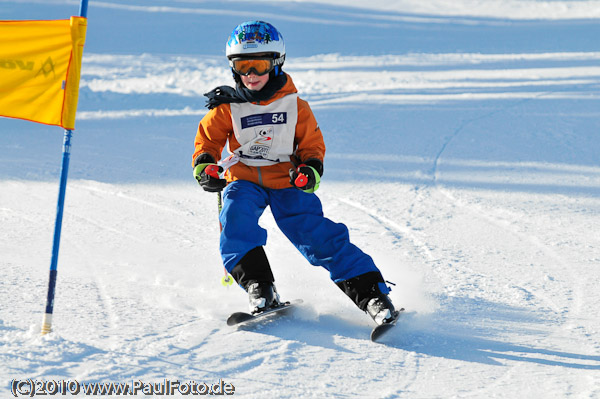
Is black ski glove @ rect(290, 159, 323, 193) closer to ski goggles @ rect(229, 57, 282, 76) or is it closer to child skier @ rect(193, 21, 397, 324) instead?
child skier @ rect(193, 21, 397, 324)

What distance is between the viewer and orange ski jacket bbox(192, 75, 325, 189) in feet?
12.7

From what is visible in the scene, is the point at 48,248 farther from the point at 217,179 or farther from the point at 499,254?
the point at 499,254

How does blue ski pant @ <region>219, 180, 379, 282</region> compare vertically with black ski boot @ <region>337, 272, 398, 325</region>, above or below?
above

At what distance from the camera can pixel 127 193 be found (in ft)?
20.2

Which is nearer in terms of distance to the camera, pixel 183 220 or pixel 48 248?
pixel 48 248

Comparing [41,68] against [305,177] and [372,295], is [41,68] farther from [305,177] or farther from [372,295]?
[372,295]

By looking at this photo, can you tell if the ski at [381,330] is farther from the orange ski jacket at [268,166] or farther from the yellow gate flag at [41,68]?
the yellow gate flag at [41,68]

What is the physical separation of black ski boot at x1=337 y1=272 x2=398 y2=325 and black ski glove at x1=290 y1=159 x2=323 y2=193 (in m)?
0.54

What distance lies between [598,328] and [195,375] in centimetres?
205

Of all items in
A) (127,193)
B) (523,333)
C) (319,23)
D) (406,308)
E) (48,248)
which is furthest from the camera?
(319,23)

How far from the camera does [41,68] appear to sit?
3256 millimetres

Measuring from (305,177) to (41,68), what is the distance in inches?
54.3

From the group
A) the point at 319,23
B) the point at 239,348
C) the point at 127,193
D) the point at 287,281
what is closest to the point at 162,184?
the point at 127,193

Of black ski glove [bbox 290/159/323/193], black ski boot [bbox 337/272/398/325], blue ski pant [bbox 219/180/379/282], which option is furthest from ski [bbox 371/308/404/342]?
black ski glove [bbox 290/159/323/193]
